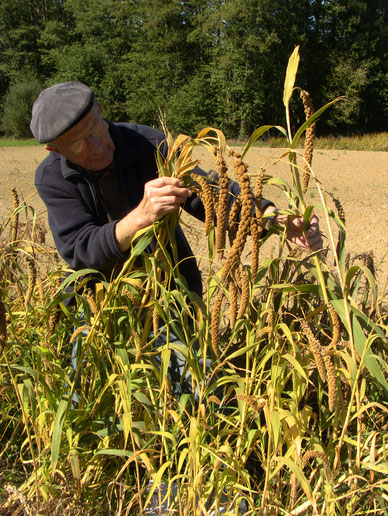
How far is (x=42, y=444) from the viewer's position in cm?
162

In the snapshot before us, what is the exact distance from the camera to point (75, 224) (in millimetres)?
1825

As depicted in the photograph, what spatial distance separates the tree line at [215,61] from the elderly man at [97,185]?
70.5ft

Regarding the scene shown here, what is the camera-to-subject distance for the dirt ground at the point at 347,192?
4270 mm

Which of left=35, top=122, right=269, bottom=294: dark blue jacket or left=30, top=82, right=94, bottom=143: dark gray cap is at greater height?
left=30, top=82, right=94, bottom=143: dark gray cap

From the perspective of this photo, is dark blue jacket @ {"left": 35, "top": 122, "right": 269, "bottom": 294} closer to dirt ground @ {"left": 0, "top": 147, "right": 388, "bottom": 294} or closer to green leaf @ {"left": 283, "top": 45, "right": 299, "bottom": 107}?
dirt ground @ {"left": 0, "top": 147, "right": 388, "bottom": 294}

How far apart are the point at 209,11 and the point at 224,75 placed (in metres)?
3.31

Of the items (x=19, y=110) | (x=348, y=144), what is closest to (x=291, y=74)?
(x=348, y=144)

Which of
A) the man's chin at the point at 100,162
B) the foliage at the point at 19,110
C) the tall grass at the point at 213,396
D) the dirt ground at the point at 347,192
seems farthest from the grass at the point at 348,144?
the tall grass at the point at 213,396

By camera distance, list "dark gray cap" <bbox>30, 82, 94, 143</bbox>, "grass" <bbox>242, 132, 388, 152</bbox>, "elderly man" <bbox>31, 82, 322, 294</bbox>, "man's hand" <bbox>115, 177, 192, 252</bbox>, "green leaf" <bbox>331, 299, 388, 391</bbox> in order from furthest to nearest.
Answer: "grass" <bbox>242, 132, 388, 152</bbox> → "dark gray cap" <bbox>30, 82, 94, 143</bbox> → "elderly man" <bbox>31, 82, 322, 294</bbox> → "man's hand" <bbox>115, 177, 192, 252</bbox> → "green leaf" <bbox>331, 299, 388, 391</bbox>

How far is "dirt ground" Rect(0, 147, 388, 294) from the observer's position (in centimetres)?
427

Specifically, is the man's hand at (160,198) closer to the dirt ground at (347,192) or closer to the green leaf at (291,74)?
the green leaf at (291,74)

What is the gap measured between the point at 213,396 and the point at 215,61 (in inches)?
1002

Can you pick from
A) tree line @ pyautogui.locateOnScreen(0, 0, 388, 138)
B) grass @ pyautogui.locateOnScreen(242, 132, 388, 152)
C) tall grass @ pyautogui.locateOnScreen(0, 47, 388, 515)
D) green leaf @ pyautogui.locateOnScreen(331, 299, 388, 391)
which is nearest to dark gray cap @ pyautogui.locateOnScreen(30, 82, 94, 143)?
tall grass @ pyautogui.locateOnScreen(0, 47, 388, 515)

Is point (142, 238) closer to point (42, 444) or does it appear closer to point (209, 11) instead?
point (42, 444)
